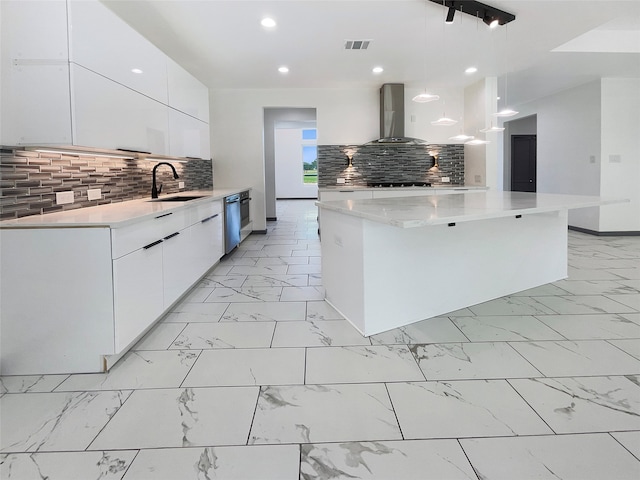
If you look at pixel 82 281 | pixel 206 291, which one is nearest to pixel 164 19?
pixel 206 291

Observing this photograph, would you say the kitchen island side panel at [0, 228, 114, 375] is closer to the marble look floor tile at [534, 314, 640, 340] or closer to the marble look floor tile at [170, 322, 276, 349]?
the marble look floor tile at [170, 322, 276, 349]

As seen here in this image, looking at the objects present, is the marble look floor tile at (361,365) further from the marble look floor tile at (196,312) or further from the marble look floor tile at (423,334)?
the marble look floor tile at (196,312)

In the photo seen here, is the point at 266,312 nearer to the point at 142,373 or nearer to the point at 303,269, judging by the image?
the point at 142,373

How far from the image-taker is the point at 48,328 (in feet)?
6.59

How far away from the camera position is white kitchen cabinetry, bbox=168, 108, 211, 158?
12.3ft

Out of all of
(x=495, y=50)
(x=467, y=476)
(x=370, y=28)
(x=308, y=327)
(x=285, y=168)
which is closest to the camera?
(x=467, y=476)

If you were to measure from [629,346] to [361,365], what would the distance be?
1575 millimetres

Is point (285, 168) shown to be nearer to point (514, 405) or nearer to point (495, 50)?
point (495, 50)

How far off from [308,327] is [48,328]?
1.46 m

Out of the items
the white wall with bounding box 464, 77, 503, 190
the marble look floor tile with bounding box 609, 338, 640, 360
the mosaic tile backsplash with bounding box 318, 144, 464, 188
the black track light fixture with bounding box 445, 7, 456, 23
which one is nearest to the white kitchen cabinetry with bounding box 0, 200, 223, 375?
the marble look floor tile with bounding box 609, 338, 640, 360

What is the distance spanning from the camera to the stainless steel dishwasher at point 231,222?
4738 millimetres

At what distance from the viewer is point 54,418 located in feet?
5.50

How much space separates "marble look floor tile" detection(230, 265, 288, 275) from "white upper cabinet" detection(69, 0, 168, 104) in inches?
72.7

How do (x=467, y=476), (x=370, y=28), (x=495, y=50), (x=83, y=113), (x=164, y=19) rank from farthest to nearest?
1. (x=495, y=50)
2. (x=370, y=28)
3. (x=164, y=19)
4. (x=83, y=113)
5. (x=467, y=476)
